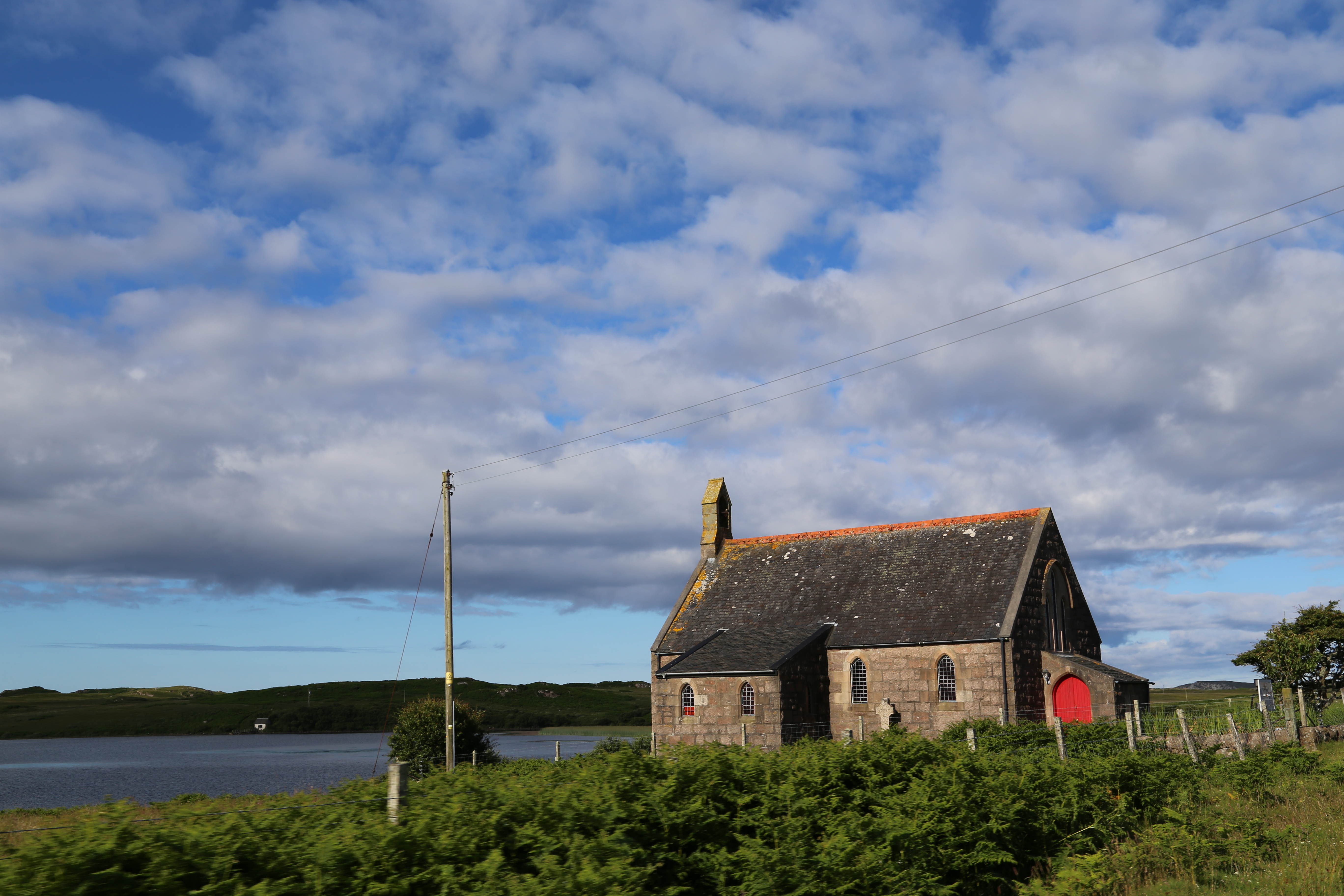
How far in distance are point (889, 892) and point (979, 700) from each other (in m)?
29.9

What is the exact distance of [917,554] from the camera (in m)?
43.3

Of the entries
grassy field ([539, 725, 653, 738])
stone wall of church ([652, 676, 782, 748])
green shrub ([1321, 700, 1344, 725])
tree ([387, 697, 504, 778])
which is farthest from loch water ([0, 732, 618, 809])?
green shrub ([1321, 700, 1344, 725])

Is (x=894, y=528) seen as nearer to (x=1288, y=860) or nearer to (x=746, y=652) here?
(x=746, y=652)

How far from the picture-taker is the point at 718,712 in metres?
→ 40.0

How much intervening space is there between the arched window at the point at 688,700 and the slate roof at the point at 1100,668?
15.3 metres

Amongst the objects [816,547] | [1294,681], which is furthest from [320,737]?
[1294,681]

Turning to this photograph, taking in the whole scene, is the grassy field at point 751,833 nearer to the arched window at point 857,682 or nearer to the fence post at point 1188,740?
the fence post at point 1188,740

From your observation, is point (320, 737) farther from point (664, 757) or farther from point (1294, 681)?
point (664, 757)

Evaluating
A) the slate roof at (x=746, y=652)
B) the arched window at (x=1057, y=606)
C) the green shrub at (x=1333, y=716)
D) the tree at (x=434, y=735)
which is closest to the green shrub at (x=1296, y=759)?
the green shrub at (x=1333, y=716)

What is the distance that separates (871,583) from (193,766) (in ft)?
240

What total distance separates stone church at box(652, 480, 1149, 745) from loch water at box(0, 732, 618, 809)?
21.4 feet

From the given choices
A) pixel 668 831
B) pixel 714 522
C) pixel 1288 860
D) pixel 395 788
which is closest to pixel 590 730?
pixel 714 522

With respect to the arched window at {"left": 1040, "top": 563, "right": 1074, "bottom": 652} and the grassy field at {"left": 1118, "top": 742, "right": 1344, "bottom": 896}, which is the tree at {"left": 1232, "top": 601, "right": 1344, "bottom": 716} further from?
the grassy field at {"left": 1118, "top": 742, "right": 1344, "bottom": 896}

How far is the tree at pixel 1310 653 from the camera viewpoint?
4566 centimetres
